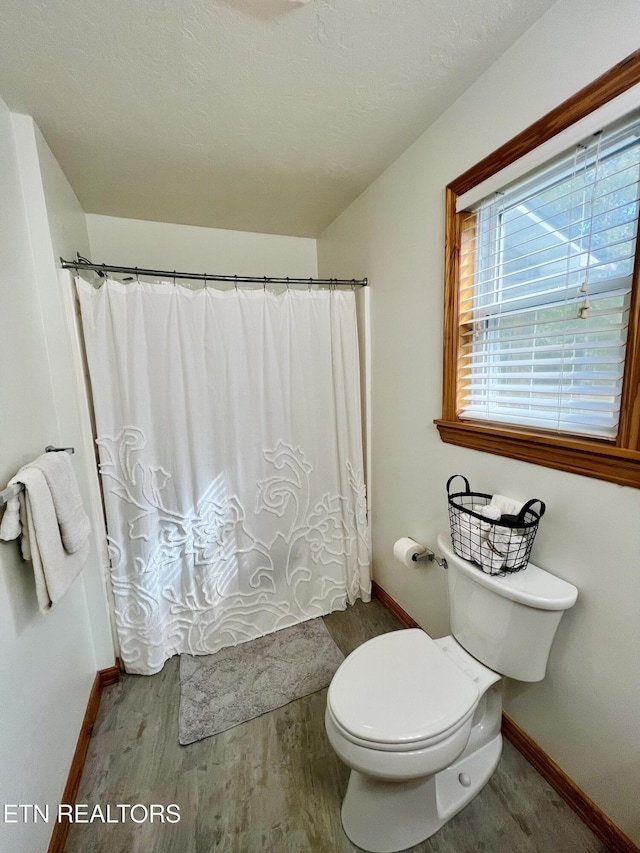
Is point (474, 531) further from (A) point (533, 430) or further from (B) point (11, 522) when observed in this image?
(B) point (11, 522)

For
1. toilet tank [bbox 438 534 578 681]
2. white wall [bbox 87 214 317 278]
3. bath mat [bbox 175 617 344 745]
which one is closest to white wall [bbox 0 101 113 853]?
bath mat [bbox 175 617 344 745]

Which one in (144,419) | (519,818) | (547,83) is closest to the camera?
(547,83)

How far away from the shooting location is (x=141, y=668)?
1657mm

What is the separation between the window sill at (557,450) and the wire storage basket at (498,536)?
140 millimetres

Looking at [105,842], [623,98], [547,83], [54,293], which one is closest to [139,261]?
[54,293]

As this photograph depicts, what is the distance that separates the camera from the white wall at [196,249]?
198 cm

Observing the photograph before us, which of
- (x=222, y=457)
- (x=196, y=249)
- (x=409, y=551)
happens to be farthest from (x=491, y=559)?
(x=196, y=249)

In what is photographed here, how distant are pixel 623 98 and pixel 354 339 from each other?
4.05ft

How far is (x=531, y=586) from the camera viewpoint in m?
1.04

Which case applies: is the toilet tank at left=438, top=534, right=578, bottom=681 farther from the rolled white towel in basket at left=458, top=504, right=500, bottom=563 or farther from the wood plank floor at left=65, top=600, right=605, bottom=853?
the wood plank floor at left=65, top=600, right=605, bottom=853

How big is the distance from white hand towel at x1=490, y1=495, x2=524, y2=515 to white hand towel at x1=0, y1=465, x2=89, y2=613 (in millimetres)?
1368

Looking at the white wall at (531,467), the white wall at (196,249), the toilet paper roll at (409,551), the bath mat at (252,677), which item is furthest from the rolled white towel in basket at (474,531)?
the white wall at (196,249)

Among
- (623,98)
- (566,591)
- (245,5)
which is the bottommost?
(566,591)

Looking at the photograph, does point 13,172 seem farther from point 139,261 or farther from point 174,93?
point 139,261
